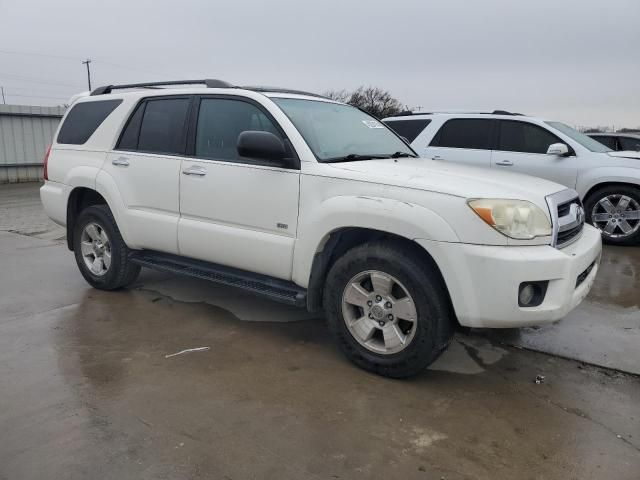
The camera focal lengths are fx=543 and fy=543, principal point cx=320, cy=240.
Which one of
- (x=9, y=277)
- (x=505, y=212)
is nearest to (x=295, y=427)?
(x=505, y=212)

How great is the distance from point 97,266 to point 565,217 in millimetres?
4240

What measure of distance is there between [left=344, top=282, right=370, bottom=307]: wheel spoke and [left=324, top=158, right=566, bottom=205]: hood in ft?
2.29

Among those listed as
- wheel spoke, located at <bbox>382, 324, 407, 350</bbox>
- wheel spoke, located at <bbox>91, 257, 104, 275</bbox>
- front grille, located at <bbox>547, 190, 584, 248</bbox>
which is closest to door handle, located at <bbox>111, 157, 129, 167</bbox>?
wheel spoke, located at <bbox>91, 257, 104, 275</bbox>

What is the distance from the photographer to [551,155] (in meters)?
7.65

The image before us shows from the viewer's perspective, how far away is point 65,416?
3018 mm

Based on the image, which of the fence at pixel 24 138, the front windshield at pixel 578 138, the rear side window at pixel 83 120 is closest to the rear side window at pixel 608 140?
the front windshield at pixel 578 138

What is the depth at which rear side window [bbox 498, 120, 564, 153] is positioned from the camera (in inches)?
305

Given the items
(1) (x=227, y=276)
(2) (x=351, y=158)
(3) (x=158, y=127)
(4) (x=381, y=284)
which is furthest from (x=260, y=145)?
(3) (x=158, y=127)

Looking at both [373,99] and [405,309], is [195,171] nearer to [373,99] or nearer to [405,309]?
[405,309]

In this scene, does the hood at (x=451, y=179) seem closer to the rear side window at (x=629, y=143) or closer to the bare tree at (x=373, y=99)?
the rear side window at (x=629, y=143)

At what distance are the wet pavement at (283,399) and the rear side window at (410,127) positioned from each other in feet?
13.5

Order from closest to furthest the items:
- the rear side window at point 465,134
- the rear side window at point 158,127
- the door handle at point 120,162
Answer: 1. the rear side window at point 158,127
2. the door handle at point 120,162
3. the rear side window at point 465,134

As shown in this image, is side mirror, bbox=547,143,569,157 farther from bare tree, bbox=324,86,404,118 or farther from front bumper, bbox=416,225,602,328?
bare tree, bbox=324,86,404,118

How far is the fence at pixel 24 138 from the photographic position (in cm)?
→ 1506
